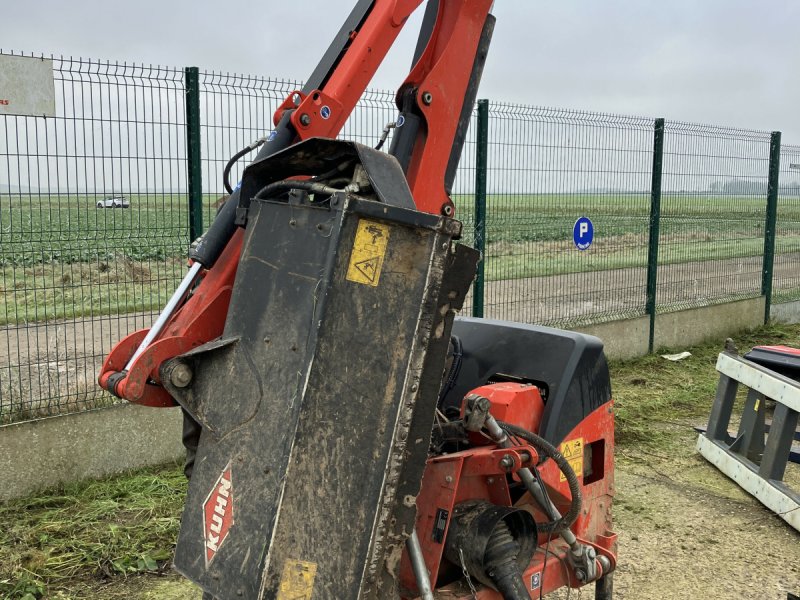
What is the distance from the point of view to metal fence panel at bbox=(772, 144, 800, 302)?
1208 cm

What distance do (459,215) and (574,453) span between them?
4.23 meters

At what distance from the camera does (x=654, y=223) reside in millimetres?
9453

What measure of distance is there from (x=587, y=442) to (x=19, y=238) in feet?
12.0

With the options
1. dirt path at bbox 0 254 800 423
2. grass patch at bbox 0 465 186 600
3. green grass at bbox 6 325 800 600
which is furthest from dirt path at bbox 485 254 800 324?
grass patch at bbox 0 465 186 600

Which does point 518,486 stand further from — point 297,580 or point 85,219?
point 85,219

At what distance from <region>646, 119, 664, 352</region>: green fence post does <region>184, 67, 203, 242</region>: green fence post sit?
5.63 metres

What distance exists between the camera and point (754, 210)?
11.5 m

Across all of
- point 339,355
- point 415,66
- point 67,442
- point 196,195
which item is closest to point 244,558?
point 339,355

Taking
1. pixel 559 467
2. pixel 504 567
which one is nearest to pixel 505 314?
pixel 559 467

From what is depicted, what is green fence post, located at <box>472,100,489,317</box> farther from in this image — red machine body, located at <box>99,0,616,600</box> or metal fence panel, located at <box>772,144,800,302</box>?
metal fence panel, located at <box>772,144,800,302</box>

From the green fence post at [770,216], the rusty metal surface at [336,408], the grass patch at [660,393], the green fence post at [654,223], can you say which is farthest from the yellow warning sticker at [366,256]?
the green fence post at [770,216]

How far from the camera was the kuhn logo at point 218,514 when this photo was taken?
2.27m

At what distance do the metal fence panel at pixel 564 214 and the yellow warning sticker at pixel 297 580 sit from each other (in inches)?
223

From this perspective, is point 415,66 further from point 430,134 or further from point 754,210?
point 754,210
